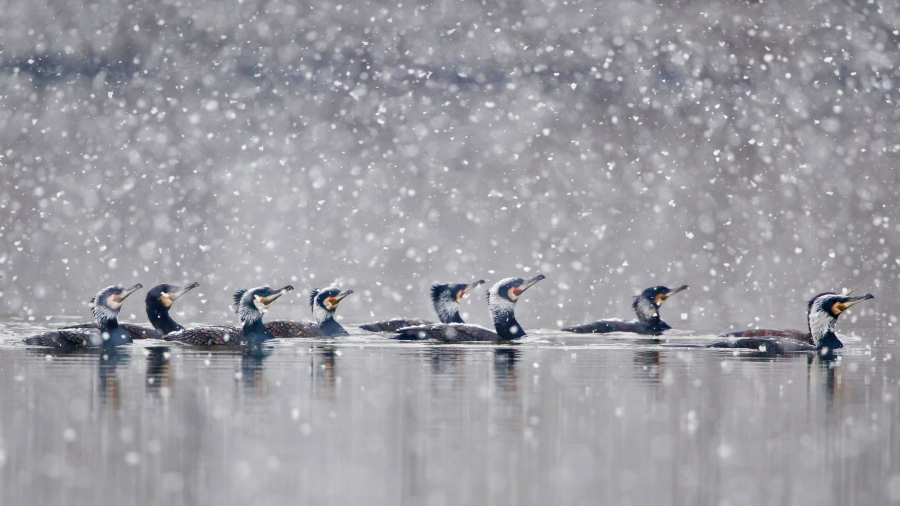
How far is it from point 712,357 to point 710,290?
6336 centimetres

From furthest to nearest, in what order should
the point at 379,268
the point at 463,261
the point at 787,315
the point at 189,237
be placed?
the point at 189,237 → the point at 463,261 → the point at 379,268 → the point at 787,315

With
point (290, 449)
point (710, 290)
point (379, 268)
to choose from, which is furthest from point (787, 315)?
point (379, 268)

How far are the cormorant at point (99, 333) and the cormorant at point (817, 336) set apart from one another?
732cm

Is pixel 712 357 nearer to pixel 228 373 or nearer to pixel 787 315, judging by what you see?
pixel 228 373

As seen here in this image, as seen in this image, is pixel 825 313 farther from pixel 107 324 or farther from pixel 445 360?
pixel 107 324

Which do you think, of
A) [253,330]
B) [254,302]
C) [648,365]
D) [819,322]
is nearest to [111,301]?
[254,302]

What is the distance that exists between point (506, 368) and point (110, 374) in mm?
4055

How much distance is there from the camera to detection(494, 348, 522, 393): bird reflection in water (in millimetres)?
13539

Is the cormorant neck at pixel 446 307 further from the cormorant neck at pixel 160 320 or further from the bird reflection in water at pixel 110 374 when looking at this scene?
the bird reflection in water at pixel 110 374

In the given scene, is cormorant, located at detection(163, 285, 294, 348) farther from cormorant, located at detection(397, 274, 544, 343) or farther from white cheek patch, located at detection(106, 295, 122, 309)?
cormorant, located at detection(397, 274, 544, 343)

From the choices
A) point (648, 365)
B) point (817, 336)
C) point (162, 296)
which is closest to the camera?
point (648, 365)

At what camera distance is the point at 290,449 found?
31.1 feet

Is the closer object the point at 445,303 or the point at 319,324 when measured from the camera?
the point at 319,324

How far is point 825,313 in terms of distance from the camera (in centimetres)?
1792
